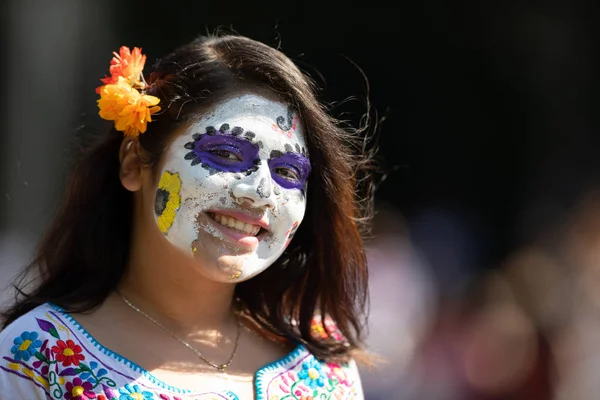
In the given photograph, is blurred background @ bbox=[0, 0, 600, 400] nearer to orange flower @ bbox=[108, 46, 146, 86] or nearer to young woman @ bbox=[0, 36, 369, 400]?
young woman @ bbox=[0, 36, 369, 400]

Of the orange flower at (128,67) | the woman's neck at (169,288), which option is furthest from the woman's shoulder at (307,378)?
the orange flower at (128,67)

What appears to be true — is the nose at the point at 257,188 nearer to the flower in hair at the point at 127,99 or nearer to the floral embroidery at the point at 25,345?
the flower in hair at the point at 127,99

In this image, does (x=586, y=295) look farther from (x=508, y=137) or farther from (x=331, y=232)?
(x=508, y=137)

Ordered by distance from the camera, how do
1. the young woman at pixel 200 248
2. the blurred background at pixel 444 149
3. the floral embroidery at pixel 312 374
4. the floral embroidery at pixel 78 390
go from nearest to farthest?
the floral embroidery at pixel 78 390
the young woman at pixel 200 248
the floral embroidery at pixel 312 374
the blurred background at pixel 444 149

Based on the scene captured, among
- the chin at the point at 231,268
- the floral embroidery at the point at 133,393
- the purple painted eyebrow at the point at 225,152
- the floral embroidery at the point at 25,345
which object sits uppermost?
the purple painted eyebrow at the point at 225,152

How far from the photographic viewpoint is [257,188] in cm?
227

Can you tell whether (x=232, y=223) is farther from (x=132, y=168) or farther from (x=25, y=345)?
(x=25, y=345)

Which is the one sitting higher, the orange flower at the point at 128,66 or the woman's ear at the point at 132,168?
the orange flower at the point at 128,66

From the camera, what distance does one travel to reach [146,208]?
2.43m

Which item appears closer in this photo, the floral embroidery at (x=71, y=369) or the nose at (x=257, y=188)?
the floral embroidery at (x=71, y=369)

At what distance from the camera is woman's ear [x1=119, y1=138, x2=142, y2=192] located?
2.44 m

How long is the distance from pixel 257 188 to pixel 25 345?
67 centimetres

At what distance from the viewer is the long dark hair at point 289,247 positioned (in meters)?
2.39

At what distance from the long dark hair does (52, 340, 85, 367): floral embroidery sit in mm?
126
